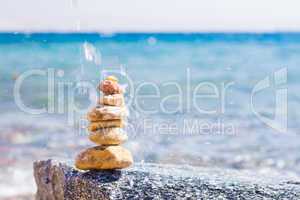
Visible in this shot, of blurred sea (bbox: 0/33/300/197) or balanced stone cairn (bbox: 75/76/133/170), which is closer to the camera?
balanced stone cairn (bbox: 75/76/133/170)

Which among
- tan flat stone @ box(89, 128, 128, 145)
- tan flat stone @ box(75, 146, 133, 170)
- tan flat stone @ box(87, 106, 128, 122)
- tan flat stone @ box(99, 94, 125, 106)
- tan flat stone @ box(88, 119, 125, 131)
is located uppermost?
tan flat stone @ box(99, 94, 125, 106)

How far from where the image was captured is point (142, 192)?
301 centimetres

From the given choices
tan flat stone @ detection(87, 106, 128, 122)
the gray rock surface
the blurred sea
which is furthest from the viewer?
the blurred sea

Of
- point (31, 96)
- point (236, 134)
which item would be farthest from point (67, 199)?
point (31, 96)

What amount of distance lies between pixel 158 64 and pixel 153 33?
500 inches

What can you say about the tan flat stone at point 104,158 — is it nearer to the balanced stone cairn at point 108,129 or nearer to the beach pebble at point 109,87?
the balanced stone cairn at point 108,129

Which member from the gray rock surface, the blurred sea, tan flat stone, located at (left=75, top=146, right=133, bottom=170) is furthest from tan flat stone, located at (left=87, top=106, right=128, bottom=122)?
the blurred sea

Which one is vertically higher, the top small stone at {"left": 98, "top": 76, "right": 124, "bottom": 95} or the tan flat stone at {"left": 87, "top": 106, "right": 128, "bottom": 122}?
the top small stone at {"left": 98, "top": 76, "right": 124, "bottom": 95}

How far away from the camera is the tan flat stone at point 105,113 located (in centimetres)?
283

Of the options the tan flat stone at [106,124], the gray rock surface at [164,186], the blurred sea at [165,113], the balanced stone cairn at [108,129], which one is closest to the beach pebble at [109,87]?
the balanced stone cairn at [108,129]

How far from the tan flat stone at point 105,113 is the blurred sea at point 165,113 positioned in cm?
69

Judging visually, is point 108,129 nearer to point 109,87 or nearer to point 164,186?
point 109,87

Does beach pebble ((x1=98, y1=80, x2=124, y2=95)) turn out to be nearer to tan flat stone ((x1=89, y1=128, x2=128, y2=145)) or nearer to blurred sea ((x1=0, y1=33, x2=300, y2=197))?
tan flat stone ((x1=89, y1=128, x2=128, y2=145))

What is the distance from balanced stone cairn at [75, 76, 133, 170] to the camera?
2867 millimetres
